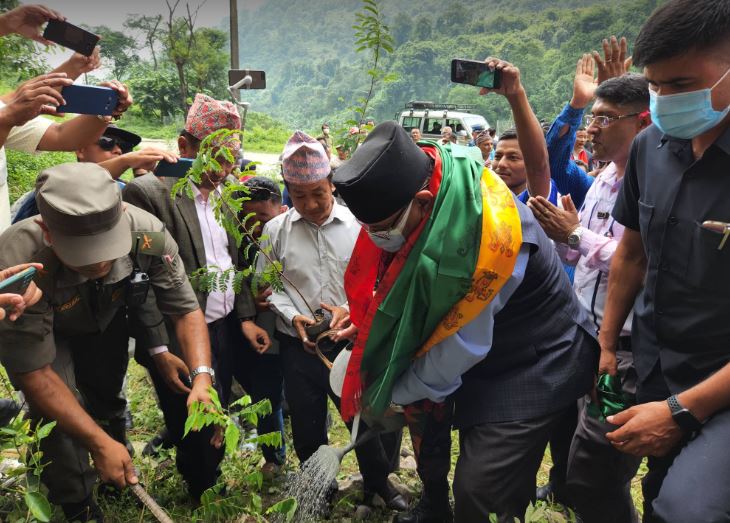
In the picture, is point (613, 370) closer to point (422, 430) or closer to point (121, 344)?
point (422, 430)

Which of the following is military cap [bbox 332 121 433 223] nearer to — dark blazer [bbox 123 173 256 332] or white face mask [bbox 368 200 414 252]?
white face mask [bbox 368 200 414 252]

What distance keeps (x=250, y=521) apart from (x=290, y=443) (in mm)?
1202

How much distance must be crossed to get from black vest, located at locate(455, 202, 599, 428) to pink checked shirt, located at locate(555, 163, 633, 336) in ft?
1.42

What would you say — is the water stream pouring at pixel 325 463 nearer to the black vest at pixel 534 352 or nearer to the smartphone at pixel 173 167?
the black vest at pixel 534 352

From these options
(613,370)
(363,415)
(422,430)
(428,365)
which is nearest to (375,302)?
(428,365)

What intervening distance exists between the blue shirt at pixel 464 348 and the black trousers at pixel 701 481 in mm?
716

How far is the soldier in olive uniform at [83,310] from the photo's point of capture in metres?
2.13

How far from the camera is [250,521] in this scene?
2627 millimetres

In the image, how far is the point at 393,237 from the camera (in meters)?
2.08

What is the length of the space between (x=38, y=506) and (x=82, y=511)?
100 cm

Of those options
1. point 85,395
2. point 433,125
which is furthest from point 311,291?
point 433,125

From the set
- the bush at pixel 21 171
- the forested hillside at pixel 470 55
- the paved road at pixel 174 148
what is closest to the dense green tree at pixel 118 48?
the forested hillside at pixel 470 55

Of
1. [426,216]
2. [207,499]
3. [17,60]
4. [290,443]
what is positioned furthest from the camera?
[17,60]

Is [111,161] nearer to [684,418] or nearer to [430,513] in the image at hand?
[430,513]
